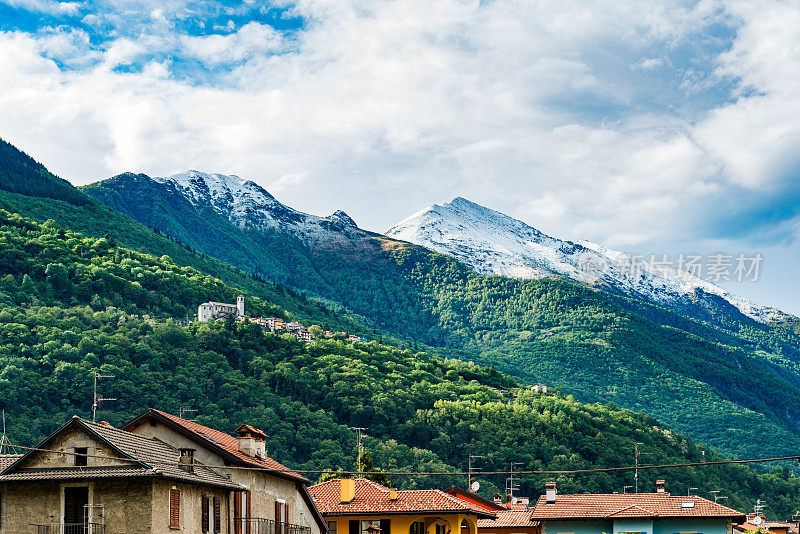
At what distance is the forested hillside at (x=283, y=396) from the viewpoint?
132 m

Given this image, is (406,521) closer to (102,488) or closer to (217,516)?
(217,516)

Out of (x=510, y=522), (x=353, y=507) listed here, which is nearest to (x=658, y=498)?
(x=510, y=522)

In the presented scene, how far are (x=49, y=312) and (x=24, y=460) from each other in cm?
13143

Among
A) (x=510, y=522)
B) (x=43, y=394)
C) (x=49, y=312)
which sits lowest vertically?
(x=510, y=522)

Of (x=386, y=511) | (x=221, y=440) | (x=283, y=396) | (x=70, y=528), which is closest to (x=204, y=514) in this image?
(x=70, y=528)

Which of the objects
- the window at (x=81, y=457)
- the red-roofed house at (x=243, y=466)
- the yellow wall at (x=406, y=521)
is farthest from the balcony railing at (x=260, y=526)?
the yellow wall at (x=406, y=521)

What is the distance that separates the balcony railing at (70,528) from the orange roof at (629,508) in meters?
31.9

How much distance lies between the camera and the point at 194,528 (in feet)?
115

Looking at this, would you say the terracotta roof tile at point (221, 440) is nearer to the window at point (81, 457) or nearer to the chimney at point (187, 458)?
the chimney at point (187, 458)

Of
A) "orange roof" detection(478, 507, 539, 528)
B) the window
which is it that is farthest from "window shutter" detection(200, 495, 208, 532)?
"orange roof" detection(478, 507, 539, 528)

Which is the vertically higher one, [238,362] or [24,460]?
[238,362]

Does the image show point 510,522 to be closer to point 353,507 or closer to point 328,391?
point 353,507

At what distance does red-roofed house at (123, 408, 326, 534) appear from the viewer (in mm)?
38844

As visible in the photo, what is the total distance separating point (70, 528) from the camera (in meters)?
32.9
